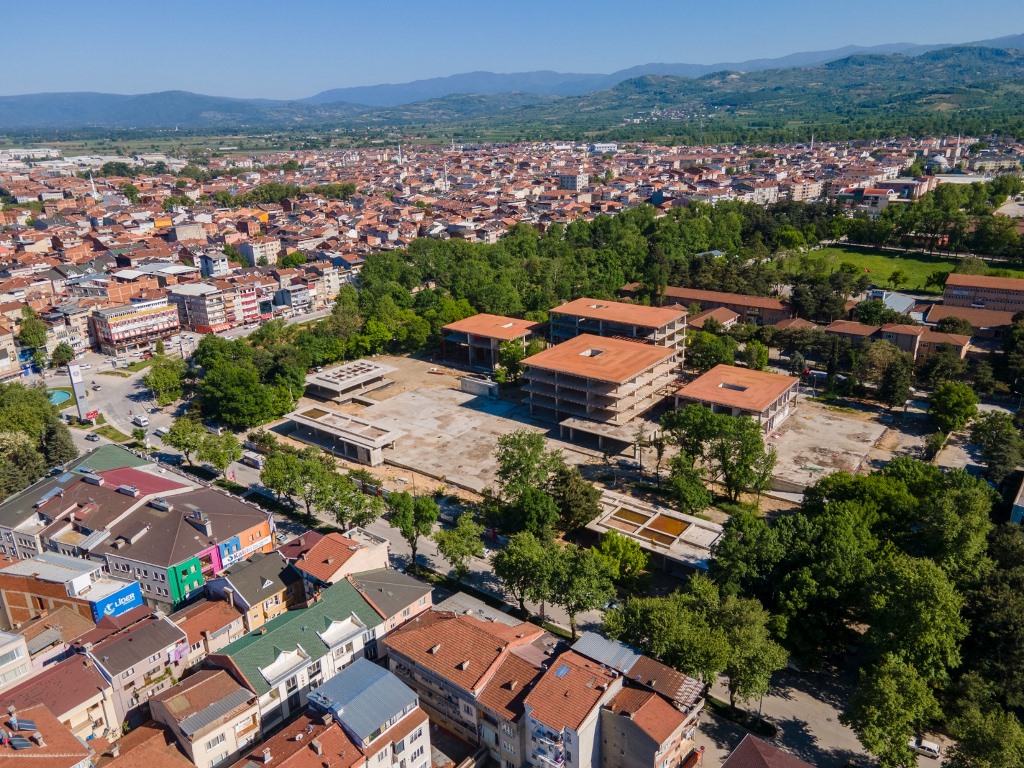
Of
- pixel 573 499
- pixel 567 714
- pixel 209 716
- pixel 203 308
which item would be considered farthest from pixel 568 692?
pixel 203 308

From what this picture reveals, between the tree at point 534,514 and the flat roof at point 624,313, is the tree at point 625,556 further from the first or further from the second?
the flat roof at point 624,313

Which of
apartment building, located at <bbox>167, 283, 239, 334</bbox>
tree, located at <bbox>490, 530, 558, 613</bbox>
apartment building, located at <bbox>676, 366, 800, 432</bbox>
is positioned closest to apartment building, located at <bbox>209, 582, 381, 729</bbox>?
tree, located at <bbox>490, 530, 558, 613</bbox>

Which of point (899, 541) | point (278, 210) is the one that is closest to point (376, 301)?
point (899, 541)

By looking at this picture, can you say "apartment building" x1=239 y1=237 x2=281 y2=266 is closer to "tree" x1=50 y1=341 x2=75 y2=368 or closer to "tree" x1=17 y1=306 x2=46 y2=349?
"tree" x1=17 y1=306 x2=46 y2=349

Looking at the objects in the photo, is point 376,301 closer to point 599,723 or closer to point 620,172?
point 599,723

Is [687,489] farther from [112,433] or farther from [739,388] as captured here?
[112,433]

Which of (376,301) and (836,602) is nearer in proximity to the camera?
(836,602)

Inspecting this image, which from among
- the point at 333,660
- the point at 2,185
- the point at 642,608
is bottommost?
the point at 333,660
